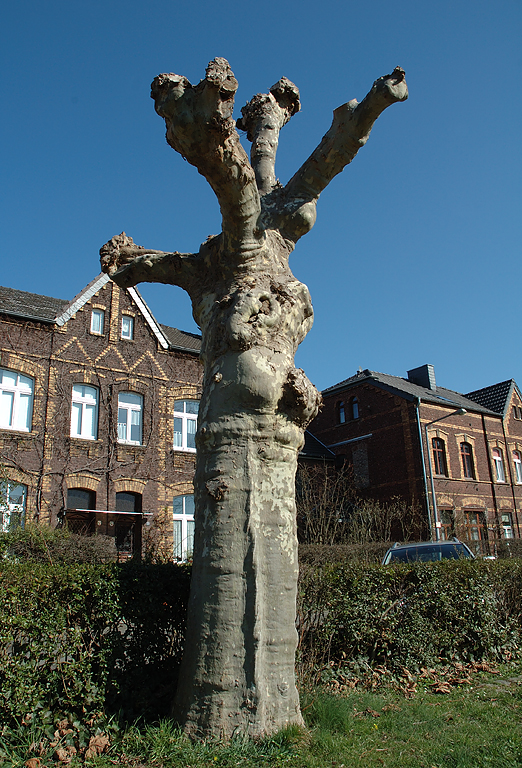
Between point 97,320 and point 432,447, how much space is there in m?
18.2

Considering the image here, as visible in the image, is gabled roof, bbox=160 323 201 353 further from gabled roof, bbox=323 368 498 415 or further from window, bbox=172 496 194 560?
gabled roof, bbox=323 368 498 415

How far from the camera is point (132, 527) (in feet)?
66.0

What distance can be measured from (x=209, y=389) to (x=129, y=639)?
2.31 metres

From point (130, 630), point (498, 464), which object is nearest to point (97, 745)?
point (130, 630)

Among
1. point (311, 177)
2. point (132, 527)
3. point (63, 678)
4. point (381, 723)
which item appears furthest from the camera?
point (132, 527)

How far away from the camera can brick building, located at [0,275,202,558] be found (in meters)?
18.5

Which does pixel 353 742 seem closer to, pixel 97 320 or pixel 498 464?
pixel 97 320

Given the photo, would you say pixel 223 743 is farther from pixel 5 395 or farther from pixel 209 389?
pixel 5 395

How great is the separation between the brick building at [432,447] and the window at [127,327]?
14.6 m

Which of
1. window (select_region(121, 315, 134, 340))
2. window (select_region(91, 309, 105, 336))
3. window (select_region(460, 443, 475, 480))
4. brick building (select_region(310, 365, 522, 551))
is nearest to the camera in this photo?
window (select_region(91, 309, 105, 336))

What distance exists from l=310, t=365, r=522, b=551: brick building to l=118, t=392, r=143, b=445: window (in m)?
13.9

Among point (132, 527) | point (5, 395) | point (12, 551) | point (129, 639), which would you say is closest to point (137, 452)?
point (132, 527)

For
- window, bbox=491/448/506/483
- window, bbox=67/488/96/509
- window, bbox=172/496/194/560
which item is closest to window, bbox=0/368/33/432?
window, bbox=67/488/96/509

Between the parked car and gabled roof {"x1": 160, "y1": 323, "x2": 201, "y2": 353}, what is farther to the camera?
gabled roof {"x1": 160, "y1": 323, "x2": 201, "y2": 353}
